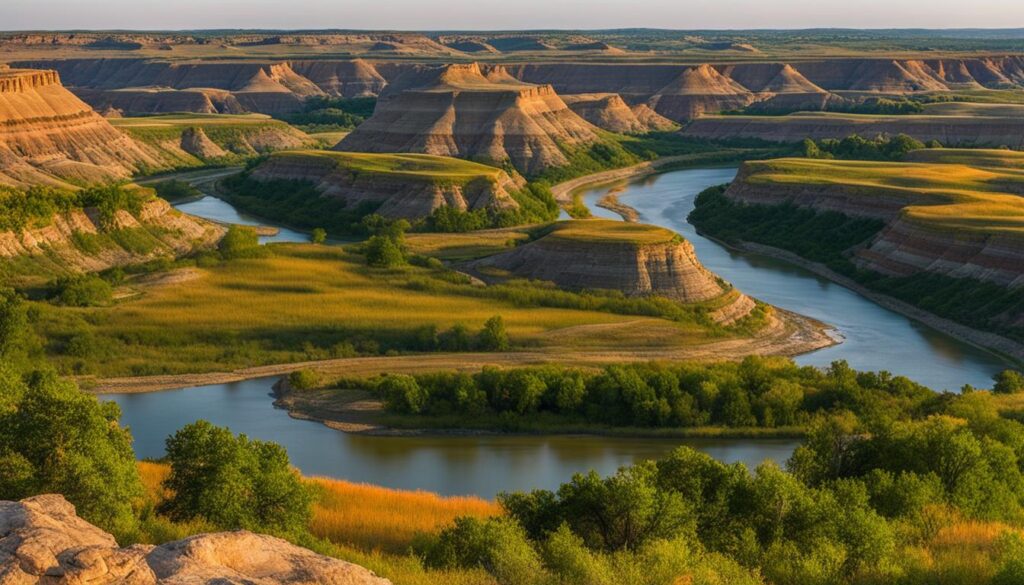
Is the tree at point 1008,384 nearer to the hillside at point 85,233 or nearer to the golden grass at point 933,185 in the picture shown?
the golden grass at point 933,185

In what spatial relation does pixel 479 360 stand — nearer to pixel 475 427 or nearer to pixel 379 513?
pixel 475 427

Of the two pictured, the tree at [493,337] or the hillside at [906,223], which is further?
the hillside at [906,223]

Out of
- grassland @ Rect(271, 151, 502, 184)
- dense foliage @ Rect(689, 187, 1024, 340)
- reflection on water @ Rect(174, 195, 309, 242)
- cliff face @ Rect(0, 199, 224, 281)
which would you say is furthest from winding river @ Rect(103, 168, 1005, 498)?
reflection on water @ Rect(174, 195, 309, 242)

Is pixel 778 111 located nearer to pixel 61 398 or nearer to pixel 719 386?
pixel 719 386

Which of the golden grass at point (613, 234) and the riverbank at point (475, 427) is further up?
the golden grass at point (613, 234)

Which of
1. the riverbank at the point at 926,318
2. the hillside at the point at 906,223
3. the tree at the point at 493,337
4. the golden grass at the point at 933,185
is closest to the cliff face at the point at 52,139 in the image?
the hillside at the point at 906,223

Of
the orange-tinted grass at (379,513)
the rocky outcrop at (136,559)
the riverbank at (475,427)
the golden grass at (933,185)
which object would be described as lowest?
the riverbank at (475,427)

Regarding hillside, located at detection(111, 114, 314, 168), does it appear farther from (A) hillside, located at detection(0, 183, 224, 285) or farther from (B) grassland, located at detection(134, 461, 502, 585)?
(B) grassland, located at detection(134, 461, 502, 585)
